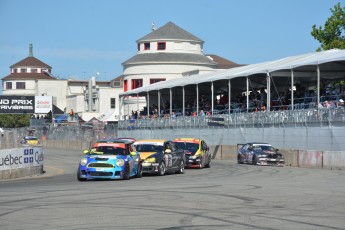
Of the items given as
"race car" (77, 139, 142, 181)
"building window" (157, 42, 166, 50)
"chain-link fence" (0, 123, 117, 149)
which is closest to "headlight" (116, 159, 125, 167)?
"race car" (77, 139, 142, 181)

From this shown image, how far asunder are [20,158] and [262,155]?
1519 cm

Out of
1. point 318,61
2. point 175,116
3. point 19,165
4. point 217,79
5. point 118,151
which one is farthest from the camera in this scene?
point 175,116

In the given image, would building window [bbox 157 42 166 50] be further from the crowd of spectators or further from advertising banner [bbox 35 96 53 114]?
the crowd of spectators

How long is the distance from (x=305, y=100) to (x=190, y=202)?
29.9m

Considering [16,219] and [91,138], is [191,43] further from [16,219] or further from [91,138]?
[16,219]

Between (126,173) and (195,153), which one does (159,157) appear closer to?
(126,173)

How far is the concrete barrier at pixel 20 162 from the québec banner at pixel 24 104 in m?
53.0

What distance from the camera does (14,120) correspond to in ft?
439

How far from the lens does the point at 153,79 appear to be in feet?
333

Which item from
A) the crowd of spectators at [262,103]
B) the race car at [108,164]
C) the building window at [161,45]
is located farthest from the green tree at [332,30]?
the race car at [108,164]

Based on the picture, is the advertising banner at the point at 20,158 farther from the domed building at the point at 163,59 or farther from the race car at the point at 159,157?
the domed building at the point at 163,59

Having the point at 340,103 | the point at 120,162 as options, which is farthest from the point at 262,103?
the point at 120,162

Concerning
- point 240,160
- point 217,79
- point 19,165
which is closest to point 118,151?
point 19,165

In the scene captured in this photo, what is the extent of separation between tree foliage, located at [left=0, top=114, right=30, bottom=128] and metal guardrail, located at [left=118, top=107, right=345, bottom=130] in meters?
69.3
